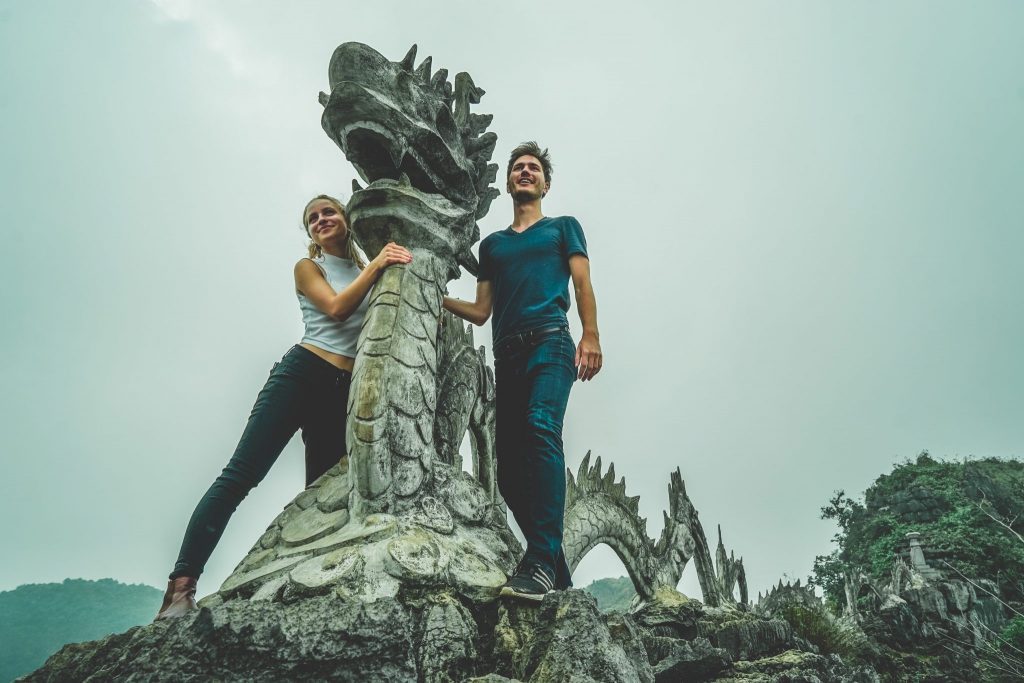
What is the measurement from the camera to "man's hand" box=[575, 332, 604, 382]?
240cm

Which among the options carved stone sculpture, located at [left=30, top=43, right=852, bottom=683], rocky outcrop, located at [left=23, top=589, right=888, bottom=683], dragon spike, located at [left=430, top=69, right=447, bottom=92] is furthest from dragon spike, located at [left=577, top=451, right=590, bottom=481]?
rocky outcrop, located at [left=23, top=589, right=888, bottom=683]

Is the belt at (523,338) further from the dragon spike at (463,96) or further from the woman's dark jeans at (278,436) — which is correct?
the dragon spike at (463,96)

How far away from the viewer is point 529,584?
198cm

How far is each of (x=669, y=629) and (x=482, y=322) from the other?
3.56 m

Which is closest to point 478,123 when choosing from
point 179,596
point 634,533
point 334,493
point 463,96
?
point 463,96

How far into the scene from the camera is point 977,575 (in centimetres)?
2092

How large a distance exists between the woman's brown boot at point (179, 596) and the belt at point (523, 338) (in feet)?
4.67

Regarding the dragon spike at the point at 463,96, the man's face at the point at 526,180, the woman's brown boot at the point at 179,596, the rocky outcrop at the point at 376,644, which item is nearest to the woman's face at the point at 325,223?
the man's face at the point at 526,180

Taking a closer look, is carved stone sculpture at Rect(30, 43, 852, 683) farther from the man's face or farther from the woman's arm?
the man's face

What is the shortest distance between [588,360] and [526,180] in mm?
980

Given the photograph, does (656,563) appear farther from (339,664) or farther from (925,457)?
(925,457)

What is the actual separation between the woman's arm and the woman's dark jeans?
23cm

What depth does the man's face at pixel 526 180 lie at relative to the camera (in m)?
2.86

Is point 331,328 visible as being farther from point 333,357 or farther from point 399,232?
point 399,232
